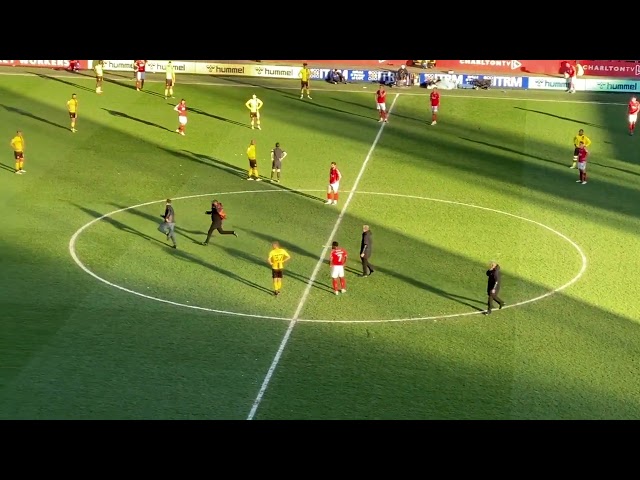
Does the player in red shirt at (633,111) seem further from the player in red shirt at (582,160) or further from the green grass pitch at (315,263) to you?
the player in red shirt at (582,160)

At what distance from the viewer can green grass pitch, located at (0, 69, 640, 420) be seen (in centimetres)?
2770

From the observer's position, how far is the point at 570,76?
59.1 metres

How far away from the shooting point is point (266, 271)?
1378 inches

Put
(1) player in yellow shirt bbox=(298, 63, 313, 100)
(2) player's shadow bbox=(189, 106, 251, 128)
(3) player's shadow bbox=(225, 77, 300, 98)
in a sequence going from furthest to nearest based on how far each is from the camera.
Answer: (3) player's shadow bbox=(225, 77, 300, 98)
(1) player in yellow shirt bbox=(298, 63, 313, 100)
(2) player's shadow bbox=(189, 106, 251, 128)

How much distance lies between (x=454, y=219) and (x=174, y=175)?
11.0 m

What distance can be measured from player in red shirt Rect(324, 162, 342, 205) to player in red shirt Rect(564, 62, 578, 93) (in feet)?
70.3

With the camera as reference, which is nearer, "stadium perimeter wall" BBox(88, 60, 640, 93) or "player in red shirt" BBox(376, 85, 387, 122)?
"player in red shirt" BBox(376, 85, 387, 122)

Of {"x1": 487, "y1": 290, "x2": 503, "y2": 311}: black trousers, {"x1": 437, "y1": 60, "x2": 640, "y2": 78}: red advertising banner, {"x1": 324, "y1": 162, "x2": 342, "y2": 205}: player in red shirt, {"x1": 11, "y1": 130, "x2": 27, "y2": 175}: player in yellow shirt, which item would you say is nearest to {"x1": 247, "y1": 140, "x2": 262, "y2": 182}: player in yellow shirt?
{"x1": 324, "y1": 162, "x2": 342, "y2": 205}: player in red shirt

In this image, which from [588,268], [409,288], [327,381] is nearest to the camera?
[327,381]

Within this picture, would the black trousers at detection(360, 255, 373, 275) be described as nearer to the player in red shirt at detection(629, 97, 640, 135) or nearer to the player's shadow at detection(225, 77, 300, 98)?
the player in red shirt at detection(629, 97, 640, 135)

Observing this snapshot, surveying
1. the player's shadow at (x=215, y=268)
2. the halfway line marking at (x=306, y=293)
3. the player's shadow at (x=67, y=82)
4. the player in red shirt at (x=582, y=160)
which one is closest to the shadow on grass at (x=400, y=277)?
the halfway line marking at (x=306, y=293)

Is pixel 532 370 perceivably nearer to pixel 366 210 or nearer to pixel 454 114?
pixel 366 210
